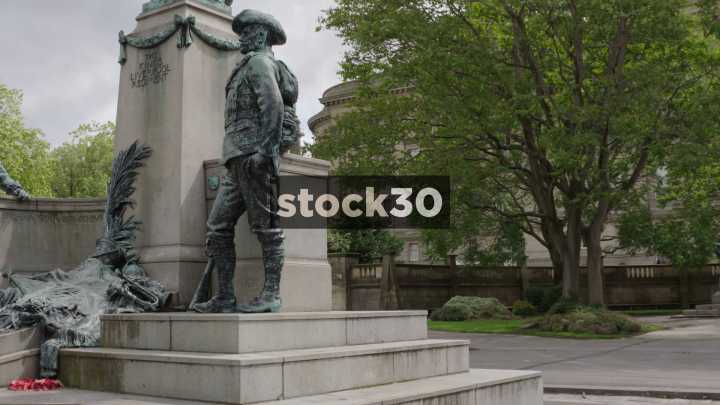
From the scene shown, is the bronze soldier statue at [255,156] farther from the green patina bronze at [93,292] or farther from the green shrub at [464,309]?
the green shrub at [464,309]

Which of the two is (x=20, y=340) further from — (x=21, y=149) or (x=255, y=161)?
(x=21, y=149)

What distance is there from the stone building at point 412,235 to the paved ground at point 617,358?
87.6 ft

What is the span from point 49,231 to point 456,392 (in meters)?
7.78

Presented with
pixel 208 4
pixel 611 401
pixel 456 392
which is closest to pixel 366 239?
pixel 611 401

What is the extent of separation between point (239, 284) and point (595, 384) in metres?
6.24

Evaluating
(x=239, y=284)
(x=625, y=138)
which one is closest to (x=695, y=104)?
(x=625, y=138)

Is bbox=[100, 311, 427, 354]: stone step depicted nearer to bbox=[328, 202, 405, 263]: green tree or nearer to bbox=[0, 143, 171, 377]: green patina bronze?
bbox=[0, 143, 171, 377]: green patina bronze

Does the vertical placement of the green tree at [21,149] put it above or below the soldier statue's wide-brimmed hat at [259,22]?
above

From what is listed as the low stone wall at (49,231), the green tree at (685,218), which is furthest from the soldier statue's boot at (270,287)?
the green tree at (685,218)

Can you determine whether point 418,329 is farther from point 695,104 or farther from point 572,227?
point 572,227

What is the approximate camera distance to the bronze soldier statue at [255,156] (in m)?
7.34

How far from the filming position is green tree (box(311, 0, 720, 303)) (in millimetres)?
20656

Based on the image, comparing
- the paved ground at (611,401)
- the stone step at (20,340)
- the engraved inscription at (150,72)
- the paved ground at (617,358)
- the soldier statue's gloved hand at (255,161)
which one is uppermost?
the engraved inscription at (150,72)

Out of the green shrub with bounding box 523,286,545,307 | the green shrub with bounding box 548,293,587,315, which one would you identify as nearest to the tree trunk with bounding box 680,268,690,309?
the green shrub with bounding box 523,286,545,307
